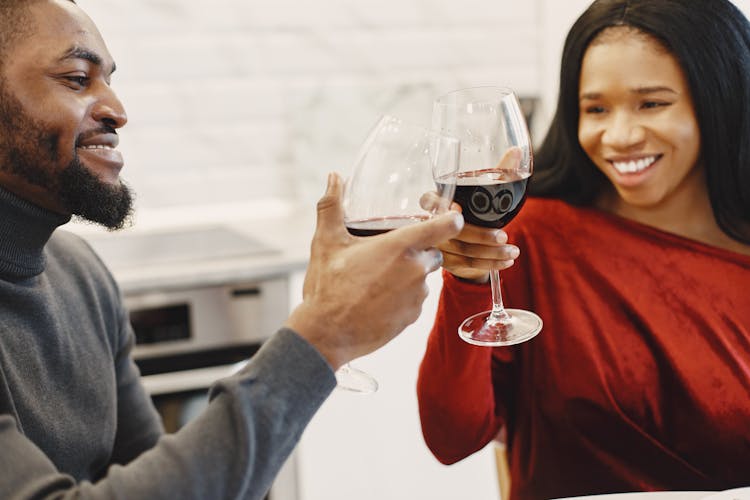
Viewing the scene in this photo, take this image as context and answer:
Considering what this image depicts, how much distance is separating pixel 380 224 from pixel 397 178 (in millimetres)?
51

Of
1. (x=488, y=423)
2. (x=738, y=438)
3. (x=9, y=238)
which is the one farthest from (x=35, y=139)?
(x=738, y=438)

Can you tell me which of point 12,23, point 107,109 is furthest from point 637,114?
point 12,23

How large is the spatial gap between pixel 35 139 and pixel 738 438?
103cm

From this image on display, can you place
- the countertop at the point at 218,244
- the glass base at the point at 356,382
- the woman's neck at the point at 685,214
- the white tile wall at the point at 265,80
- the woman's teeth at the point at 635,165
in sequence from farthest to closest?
the white tile wall at the point at 265,80 → the countertop at the point at 218,244 → the woman's neck at the point at 685,214 → the woman's teeth at the point at 635,165 → the glass base at the point at 356,382

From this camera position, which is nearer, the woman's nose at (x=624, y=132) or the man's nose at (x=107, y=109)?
the man's nose at (x=107, y=109)

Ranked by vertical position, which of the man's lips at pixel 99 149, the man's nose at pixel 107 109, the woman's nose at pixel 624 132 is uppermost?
the man's nose at pixel 107 109

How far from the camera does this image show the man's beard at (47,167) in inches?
38.6

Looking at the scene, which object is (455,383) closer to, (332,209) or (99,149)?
(332,209)

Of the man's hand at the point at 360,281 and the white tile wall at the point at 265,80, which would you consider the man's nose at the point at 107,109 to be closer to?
the man's hand at the point at 360,281

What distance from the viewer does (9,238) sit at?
102 cm

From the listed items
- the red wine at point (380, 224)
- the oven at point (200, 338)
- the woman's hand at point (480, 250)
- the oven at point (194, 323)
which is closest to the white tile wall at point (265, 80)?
the oven at point (194, 323)

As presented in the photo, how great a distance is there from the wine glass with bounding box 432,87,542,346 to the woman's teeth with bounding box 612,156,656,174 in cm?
38

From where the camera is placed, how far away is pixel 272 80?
8.01 feet

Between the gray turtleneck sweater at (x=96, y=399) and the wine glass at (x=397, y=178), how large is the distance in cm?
15
